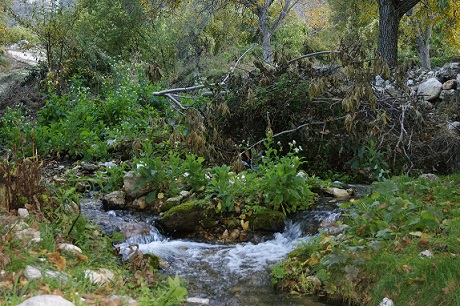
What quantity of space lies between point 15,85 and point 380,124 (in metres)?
10.7

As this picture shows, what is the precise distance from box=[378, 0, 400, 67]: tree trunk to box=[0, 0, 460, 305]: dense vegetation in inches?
18.4

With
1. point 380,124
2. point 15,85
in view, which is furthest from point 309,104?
point 15,85

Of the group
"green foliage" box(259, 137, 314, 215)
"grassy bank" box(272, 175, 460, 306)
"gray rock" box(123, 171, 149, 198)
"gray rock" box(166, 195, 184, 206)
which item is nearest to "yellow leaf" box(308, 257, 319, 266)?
"grassy bank" box(272, 175, 460, 306)

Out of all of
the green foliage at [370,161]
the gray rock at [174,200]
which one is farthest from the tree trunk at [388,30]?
the gray rock at [174,200]

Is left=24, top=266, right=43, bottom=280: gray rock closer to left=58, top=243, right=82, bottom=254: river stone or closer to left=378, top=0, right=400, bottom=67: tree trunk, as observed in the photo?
left=58, top=243, right=82, bottom=254: river stone

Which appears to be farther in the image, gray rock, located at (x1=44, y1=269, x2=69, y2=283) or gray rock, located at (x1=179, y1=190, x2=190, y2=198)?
gray rock, located at (x1=179, y1=190, x2=190, y2=198)

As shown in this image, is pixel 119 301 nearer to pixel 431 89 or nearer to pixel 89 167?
pixel 89 167

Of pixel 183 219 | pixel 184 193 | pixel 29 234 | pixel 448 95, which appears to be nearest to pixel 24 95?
pixel 184 193

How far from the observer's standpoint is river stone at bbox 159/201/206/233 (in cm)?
581

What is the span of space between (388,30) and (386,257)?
764cm

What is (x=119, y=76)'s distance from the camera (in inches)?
506

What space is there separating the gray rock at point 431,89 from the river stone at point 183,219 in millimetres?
5858

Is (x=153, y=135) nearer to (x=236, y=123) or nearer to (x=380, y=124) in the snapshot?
(x=236, y=123)

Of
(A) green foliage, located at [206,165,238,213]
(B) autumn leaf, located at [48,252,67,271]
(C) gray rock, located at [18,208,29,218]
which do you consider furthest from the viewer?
(A) green foliage, located at [206,165,238,213]
